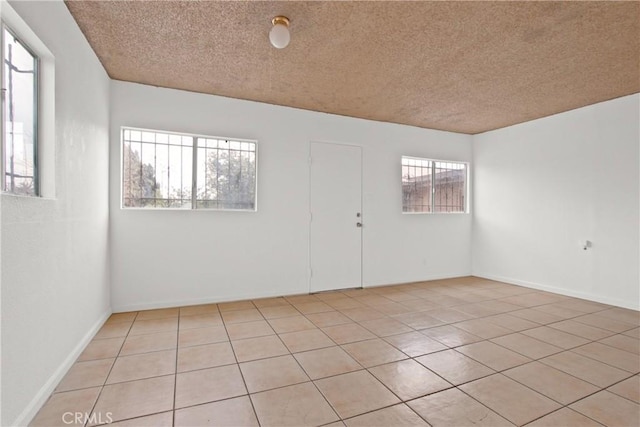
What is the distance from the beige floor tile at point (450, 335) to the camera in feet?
9.30

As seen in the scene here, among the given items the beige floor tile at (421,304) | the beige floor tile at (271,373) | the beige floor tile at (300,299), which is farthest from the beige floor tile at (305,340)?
the beige floor tile at (421,304)

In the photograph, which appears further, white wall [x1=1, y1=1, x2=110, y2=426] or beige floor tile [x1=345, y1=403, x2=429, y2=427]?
beige floor tile [x1=345, y1=403, x2=429, y2=427]

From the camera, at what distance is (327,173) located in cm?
465

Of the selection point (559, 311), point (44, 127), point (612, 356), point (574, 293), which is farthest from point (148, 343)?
point (574, 293)

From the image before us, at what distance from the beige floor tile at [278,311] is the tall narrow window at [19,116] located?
7.69 feet

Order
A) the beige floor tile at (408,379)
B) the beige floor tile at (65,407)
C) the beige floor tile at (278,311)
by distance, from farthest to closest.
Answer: the beige floor tile at (278,311), the beige floor tile at (408,379), the beige floor tile at (65,407)

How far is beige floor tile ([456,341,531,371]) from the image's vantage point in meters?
2.43

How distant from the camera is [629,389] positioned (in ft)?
6.86

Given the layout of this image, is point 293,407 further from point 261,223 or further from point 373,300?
point 261,223

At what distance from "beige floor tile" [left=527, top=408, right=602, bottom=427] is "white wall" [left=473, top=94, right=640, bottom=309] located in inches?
120

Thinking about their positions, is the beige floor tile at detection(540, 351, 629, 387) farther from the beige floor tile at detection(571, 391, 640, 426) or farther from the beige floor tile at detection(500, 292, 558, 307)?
the beige floor tile at detection(500, 292, 558, 307)

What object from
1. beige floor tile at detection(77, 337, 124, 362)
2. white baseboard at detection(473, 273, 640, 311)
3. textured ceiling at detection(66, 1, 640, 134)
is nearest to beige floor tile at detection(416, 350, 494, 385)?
beige floor tile at detection(77, 337, 124, 362)

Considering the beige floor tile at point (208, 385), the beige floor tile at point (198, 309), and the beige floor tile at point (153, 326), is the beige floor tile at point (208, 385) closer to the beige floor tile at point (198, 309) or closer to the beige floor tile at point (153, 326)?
the beige floor tile at point (153, 326)

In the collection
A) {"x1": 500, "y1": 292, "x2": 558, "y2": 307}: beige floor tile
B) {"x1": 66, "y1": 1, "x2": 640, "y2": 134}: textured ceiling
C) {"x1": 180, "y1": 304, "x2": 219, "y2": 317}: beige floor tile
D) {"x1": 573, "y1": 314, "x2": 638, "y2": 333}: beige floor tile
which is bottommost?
{"x1": 500, "y1": 292, "x2": 558, "y2": 307}: beige floor tile
